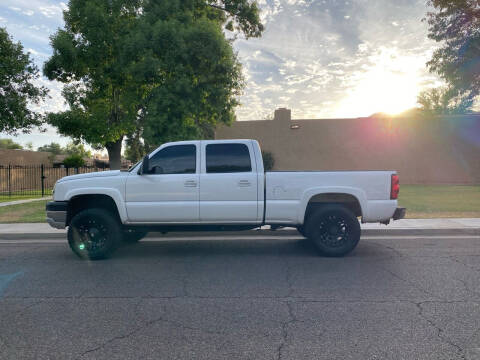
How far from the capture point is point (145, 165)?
21.5 feet

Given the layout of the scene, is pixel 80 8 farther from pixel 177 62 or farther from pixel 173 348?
pixel 173 348

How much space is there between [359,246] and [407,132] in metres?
23.8

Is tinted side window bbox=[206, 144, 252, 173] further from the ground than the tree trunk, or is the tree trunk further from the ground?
the tree trunk

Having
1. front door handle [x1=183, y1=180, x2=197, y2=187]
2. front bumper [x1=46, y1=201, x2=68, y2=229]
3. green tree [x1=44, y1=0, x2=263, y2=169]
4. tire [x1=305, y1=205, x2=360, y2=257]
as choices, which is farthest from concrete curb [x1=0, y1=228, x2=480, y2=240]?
green tree [x1=44, y1=0, x2=263, y2=169]

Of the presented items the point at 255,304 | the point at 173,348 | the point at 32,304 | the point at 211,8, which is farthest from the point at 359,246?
the point at 211,8

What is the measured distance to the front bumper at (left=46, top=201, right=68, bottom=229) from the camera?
21.6 ft

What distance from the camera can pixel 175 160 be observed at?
6.77m

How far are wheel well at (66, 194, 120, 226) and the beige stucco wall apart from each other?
23.4m

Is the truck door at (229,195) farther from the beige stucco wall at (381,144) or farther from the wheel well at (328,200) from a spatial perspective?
the beige stucco wall at (381,144)

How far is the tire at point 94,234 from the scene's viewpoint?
6484mm

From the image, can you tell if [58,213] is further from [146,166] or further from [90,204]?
[146,166]

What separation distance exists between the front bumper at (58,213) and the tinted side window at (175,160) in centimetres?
188

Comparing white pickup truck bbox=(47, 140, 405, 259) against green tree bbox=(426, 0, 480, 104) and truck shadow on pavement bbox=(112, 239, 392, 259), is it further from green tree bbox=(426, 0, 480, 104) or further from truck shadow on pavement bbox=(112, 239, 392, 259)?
green tree bbox=(426, 0, 480, 104)

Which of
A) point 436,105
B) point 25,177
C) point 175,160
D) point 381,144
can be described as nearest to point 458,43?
point 381,144
